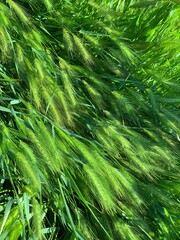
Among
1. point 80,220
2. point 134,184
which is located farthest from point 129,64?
point 80,220

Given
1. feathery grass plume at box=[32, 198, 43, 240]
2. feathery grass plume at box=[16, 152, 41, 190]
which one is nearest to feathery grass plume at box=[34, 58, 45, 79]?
feathery grass plume at box=[16, 152, 41, 190]

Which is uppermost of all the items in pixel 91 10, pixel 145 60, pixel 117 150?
pixel 91 10

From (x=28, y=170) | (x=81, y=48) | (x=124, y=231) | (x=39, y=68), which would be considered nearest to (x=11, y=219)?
(x=28, y=170)

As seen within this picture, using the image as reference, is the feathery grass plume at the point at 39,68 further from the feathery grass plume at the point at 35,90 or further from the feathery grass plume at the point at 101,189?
the feathery grass plume at the point at 101,189

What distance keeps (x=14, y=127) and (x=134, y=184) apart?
41cm

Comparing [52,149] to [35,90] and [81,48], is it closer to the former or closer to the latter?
[35,90]

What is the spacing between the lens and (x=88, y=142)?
1.53 m

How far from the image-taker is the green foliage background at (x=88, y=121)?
4.48ft

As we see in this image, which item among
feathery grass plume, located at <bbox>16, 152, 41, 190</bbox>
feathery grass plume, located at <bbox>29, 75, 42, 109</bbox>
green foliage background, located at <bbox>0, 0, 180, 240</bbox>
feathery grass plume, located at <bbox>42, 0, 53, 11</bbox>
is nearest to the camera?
feathery grass plume, located at <bbox>16, 152, 41, 190</bbox>

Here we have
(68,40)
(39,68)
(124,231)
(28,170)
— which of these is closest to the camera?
(28,170)

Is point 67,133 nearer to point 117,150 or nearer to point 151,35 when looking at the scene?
point 117,150

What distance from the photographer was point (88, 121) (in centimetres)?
157

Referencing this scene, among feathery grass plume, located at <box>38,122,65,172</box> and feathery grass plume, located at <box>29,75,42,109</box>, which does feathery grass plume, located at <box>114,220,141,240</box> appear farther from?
feathery grass plume, located at <box>29,75,42,109</box>

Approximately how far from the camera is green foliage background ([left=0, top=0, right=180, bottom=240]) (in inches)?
53.7
